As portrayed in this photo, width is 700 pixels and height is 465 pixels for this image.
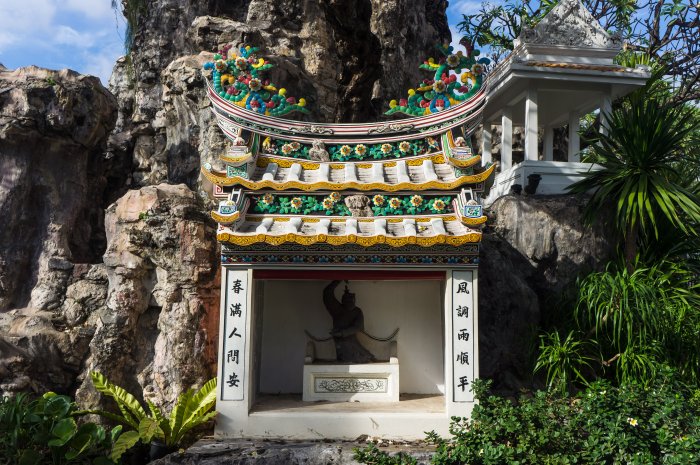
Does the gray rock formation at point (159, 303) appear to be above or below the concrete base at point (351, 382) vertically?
above

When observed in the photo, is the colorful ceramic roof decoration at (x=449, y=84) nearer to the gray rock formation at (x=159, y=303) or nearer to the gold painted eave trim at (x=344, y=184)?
the gold painted eave trim at (x=344, y=184)

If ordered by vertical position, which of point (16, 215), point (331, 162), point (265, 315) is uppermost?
point (331, 162)

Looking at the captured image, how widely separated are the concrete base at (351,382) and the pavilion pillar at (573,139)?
22.4 feet

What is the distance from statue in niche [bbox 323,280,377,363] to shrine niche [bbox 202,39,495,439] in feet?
0.06

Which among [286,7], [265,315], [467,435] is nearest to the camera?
[467,435]

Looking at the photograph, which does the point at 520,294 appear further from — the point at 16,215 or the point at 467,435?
the point at 16,215

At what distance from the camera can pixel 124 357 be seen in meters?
7.48

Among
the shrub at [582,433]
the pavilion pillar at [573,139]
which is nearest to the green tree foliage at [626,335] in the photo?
the shrub at [582,433]

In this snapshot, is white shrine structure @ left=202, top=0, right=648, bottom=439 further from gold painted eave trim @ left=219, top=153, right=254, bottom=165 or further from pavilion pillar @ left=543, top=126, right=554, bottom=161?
pavilion pillar @ left=543, top=126, right=554, bottom=161

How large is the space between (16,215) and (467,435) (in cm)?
745

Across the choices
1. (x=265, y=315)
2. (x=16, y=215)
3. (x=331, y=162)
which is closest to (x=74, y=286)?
(x=16, y=215)

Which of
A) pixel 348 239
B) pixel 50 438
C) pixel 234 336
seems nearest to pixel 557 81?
pixel 348 239

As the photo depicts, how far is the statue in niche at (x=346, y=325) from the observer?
300 inches

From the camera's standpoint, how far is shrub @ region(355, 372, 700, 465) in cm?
520
